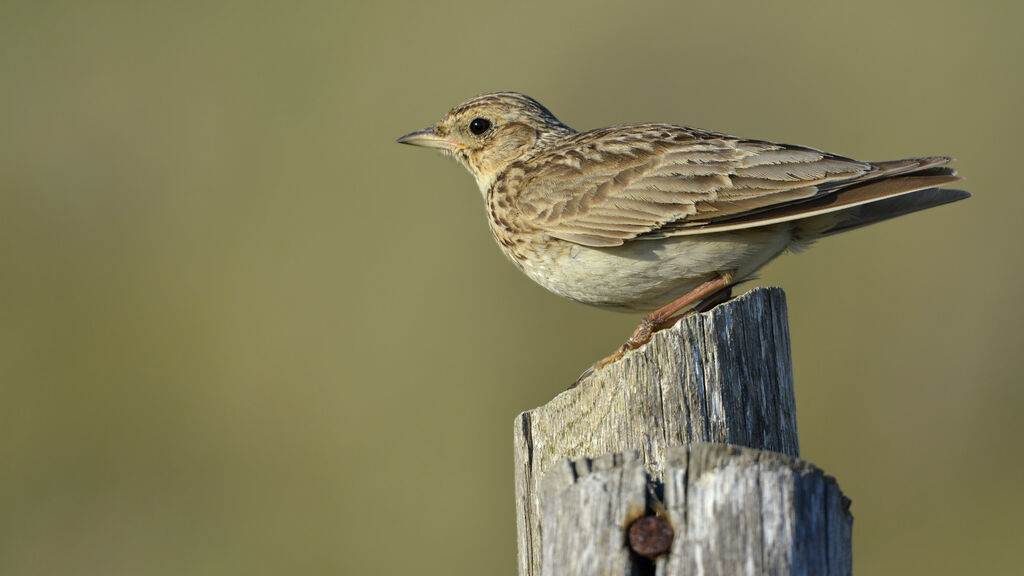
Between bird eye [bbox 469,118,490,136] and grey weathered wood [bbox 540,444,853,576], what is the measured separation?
163 inches

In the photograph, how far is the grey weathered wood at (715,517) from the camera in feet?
8.88

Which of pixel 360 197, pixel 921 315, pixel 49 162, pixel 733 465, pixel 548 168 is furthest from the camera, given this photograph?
pixel 49 162

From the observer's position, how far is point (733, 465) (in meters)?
2.76

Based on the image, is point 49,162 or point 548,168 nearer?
point 548,168

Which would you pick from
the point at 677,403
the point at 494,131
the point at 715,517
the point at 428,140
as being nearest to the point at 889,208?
the point at 677,403

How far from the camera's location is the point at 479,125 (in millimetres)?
6762

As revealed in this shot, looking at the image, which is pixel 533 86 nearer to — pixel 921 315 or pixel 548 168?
pixel 921 315

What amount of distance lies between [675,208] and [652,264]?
0.30 meters

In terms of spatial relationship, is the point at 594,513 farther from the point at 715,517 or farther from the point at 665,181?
the point at 665,181

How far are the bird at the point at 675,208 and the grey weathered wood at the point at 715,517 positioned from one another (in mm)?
1912

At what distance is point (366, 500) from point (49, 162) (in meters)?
5.38

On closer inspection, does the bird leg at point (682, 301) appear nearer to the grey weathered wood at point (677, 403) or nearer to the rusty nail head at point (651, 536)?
the grey weathered wood at point (677, 403)

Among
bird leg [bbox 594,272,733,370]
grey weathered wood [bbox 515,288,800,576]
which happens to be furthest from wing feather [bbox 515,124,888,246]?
grey weathered wood [bbox 515,288,800,576]

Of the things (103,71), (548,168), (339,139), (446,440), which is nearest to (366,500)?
(446,440)
